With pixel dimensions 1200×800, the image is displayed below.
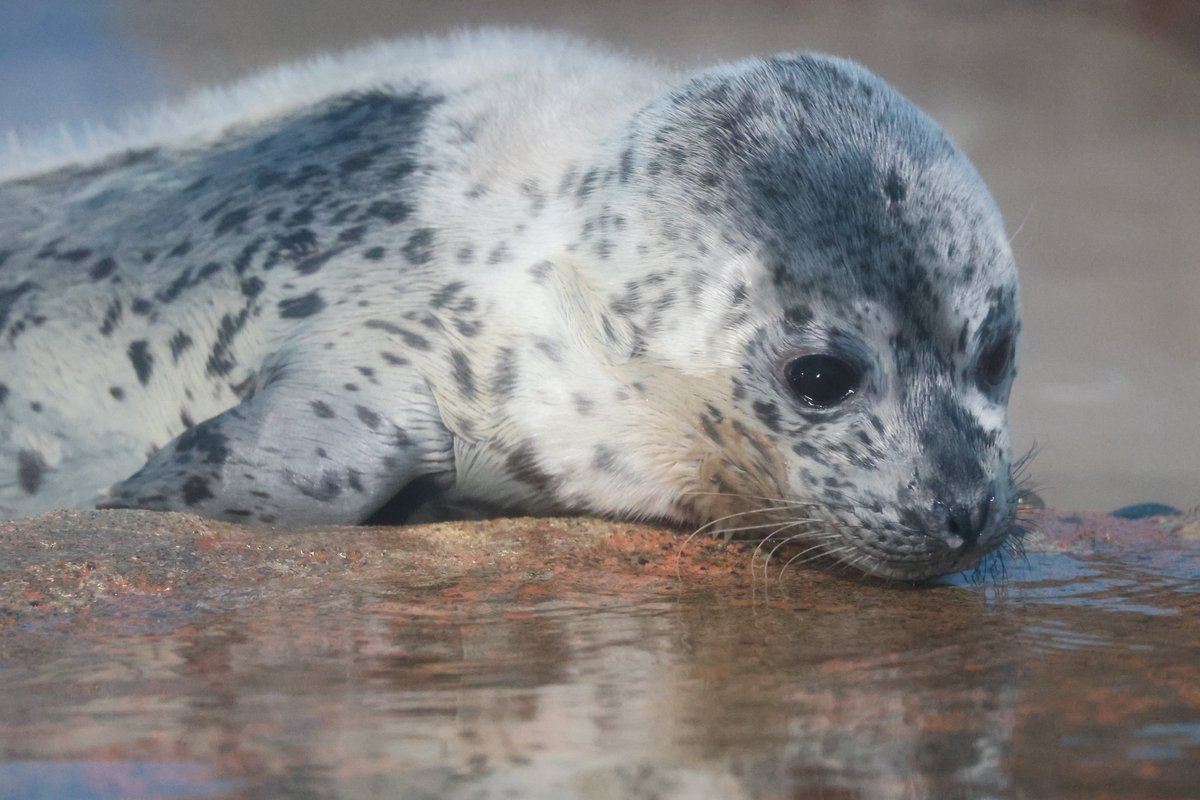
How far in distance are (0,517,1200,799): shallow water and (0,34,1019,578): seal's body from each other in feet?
0.69

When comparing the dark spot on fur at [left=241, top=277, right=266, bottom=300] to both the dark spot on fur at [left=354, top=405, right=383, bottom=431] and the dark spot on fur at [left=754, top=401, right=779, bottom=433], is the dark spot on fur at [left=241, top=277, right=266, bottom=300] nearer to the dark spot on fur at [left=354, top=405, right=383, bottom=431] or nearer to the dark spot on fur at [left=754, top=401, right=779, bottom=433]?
the dark spot on fur at [left=354, top=405, right=383, bottom=431]

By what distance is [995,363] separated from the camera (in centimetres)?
238

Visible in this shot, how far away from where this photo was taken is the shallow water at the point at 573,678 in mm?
1109

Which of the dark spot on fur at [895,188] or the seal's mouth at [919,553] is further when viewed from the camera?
the dark spot on fur at [895,188]

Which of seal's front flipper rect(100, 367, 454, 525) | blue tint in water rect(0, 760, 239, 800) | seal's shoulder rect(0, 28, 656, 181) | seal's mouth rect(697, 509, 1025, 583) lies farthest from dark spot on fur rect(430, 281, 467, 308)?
blue tint in water rect(0, 760, 239, 800)

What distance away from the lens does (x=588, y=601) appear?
6.35ft

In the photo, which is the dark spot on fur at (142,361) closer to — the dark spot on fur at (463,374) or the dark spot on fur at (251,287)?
the dark spot on fur at (251,287)

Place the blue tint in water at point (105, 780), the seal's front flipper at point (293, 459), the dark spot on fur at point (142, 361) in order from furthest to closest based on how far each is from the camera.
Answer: the dark spot on fur at point (142, 361) → the seal's front flipper at point (293, 459) → the blue tint in water at point (105, 780)

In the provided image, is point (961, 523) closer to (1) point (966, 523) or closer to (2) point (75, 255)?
(1) point (966, 523)

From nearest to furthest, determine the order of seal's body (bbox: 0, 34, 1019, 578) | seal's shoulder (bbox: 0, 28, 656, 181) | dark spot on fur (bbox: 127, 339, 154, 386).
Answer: seal's body (bbox: 0, 34, 1019, 578) → dark spot on fur (bbox: 127, 339, 154, 386) → seal's shoulder (bbox: 0, 28, 656, 181)

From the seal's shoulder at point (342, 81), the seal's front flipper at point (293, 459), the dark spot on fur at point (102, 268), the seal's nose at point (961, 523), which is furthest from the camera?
the seal's shoulder at point (342, 81)

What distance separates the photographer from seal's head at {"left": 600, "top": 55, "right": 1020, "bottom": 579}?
218 centimetres

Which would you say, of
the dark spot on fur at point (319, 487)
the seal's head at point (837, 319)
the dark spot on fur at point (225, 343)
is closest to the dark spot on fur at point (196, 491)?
the dark spot on fur at point (319, 487)

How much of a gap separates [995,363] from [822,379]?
29cm
